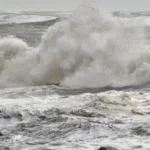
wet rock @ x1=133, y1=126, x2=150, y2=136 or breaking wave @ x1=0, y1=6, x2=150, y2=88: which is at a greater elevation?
breaking wave @ x1=0, y1=6, x2=150, y2=88

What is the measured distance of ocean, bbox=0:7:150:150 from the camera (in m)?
8.10

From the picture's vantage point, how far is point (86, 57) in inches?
599

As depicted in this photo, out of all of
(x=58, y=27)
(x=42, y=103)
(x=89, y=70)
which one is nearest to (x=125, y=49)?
(x=89, y=70)

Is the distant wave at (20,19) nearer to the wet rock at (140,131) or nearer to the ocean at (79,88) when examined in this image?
the ocean at (79,88)

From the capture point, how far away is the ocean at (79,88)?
8102 mm

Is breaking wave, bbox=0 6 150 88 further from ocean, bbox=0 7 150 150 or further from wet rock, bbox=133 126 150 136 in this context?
wet rock, bbox=133 126 150 136

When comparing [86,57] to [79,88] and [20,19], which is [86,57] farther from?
[20,19]

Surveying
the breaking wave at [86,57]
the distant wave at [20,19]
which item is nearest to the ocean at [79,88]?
the breaking wave at [86,57]

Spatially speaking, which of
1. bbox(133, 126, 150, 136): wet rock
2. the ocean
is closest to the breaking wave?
the ocean

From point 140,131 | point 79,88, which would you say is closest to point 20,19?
point 79,88

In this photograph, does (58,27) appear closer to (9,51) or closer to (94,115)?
(9,51)

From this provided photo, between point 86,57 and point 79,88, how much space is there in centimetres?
223

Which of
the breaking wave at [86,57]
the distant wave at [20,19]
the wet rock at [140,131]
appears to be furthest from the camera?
the distant wave at [20,19]

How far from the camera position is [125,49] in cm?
1516
